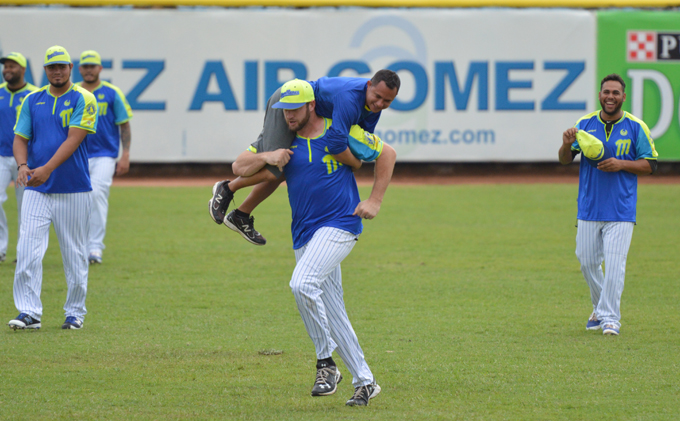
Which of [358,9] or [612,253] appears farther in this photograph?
[358,9]

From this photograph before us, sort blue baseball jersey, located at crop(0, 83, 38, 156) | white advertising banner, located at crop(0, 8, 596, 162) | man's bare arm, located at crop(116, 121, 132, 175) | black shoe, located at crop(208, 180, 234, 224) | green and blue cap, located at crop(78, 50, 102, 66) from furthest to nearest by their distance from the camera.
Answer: white advertising banner, located at crop(0, 8, 596, 162)
man's bare arm, located at crop(116, 121, 132, 175)
blue baseball jersey, located at crop(0, 83, 38, 156)
green and blue cap, located at crop(78, 50, 102, 66)
black shoe, located at crop(208, 180, 234, 224)

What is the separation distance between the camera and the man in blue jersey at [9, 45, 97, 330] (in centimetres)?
725

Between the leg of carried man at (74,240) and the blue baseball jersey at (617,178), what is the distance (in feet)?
14.6

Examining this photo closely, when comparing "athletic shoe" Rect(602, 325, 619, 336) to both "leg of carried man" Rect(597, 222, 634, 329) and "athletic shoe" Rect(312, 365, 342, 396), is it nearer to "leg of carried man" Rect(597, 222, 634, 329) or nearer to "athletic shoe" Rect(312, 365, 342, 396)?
"leg of carried man" Rect(597, 222, 634, 329)

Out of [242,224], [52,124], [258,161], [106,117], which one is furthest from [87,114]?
[106,117]

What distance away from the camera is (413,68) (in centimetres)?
2214

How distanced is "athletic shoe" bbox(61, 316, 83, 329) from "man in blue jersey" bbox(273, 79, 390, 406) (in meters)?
2.92

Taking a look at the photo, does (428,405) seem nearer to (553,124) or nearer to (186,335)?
(186,335)

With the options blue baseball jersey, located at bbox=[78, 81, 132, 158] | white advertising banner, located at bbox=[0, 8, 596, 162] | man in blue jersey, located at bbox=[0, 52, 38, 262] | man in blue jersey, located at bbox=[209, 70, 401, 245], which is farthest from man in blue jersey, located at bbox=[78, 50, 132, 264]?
white advertising banner, located at bbox=[0, 8, 596, 162]

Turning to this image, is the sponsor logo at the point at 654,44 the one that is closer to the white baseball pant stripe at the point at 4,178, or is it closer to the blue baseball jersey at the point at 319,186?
the white baseball pant stripe at the point at 4,178

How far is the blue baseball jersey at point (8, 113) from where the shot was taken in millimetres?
10500

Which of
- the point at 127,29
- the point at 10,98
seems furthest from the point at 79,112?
the point at 127,29

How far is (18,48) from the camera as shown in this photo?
21.6 m

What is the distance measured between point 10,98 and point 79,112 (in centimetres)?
375
